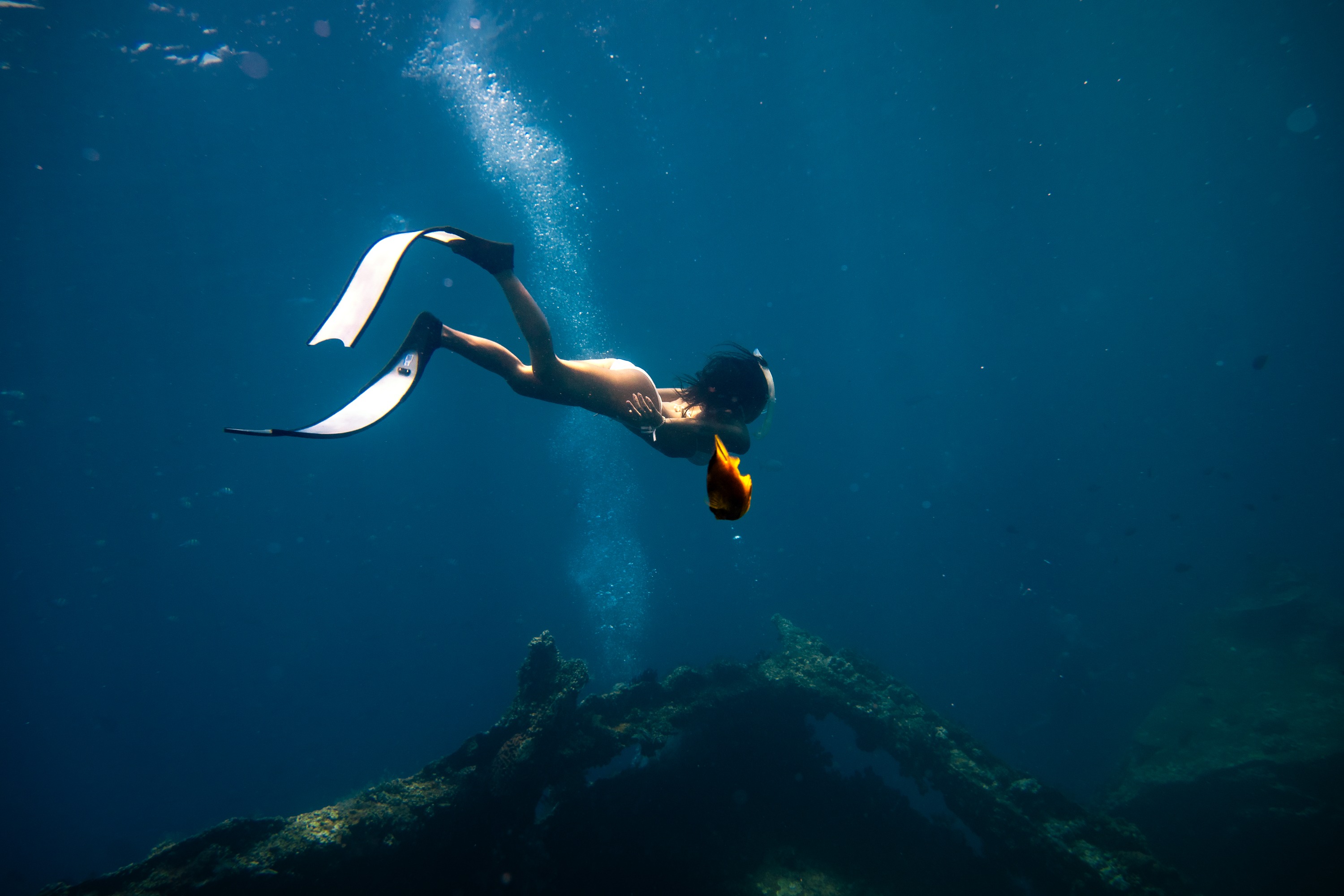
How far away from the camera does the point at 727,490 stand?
150cm

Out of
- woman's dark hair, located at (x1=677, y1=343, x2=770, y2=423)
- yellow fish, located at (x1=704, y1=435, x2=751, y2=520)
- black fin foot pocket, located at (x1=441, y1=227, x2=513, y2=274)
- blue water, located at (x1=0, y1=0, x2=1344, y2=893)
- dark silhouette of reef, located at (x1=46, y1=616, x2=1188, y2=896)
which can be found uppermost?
blue water, located at (x1=0, y1=0, x2=1344, y2=893)

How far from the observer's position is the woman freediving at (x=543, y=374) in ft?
10.3

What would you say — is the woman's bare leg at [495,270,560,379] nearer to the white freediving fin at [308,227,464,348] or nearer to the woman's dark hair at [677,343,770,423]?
the white freediving fin at [308,227,464,348]

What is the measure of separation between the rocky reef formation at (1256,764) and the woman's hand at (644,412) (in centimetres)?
1504

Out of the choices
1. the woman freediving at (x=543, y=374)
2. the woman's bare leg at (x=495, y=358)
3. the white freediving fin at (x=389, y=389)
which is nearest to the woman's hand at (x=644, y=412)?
the woman freediving at (x=543, y=374)

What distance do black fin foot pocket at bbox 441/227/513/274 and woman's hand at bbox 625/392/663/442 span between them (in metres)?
1.31

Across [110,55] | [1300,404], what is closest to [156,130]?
[110,55]

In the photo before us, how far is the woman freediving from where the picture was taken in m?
3.14

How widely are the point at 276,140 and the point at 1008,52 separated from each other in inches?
1276

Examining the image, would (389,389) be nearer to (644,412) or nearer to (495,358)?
(495,358)

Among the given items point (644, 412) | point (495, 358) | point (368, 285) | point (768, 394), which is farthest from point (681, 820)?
point (368, 285)

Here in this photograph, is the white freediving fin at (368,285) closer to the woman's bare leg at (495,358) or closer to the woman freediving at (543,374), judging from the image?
the woman freediving at (543,374)

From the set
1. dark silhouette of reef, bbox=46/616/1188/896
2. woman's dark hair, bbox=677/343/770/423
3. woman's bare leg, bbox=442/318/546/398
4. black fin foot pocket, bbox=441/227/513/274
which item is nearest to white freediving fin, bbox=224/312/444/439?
woman's bare leg, bbox=442/318/546/398

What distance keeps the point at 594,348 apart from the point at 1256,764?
29.9 metres
